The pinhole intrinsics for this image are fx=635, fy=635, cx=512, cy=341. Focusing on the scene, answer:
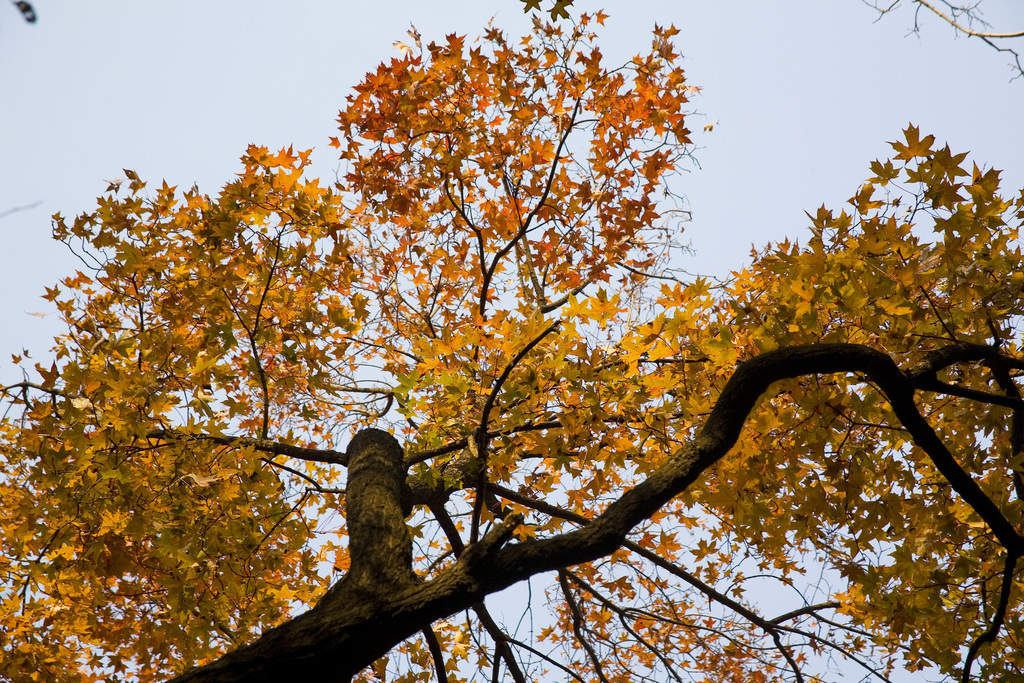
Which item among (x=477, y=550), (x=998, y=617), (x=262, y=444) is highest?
(x=262, y=444)

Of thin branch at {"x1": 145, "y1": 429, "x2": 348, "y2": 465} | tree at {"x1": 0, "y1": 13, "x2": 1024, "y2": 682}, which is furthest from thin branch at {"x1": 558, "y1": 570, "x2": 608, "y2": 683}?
thin branch at {"x1": 145, "y1": 429, "x2": 348, "y2": 465}

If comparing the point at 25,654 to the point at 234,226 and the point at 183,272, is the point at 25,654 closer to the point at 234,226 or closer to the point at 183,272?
the point at 183,272

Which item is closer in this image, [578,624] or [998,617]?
[998,617]

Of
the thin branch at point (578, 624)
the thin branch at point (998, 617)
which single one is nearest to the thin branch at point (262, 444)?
the thin branch at point (578, 624)

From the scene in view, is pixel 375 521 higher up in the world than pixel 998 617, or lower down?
higher up

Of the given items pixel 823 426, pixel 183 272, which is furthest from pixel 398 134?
pixel 823 426

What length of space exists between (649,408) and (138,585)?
15.7ft

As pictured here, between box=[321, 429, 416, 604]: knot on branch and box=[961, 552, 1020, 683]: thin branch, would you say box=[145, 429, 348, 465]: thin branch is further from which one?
box=[961, 552, 1020, 683]: thin branch

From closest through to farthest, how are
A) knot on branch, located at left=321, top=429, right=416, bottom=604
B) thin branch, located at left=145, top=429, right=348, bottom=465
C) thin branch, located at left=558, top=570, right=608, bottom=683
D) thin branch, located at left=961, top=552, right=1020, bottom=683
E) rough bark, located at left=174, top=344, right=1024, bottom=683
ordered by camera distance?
1. rough bark, located at left=174, top=344, right=1024, bottom=683
2. knot on branch, located at left=321, top=429, right=416, bottom=604
3. thin branch, located at left=961, top=552, right=1020, bottom=683
4. thin branch, located at left=145, top=429, right=348, bottom=465
5. thin branch, located at left=558, top=570, right=608, bottom=683

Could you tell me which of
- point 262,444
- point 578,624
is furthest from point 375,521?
point 578,624

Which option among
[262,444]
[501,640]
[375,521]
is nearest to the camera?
[375,521]

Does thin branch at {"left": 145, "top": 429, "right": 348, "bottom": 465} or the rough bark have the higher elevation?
thin branch at {"left": 145, "top": 429, "right": 348, "bottom": 465}

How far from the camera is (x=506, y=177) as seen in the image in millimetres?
4809

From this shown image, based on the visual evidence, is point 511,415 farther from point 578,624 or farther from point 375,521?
point 578,624
